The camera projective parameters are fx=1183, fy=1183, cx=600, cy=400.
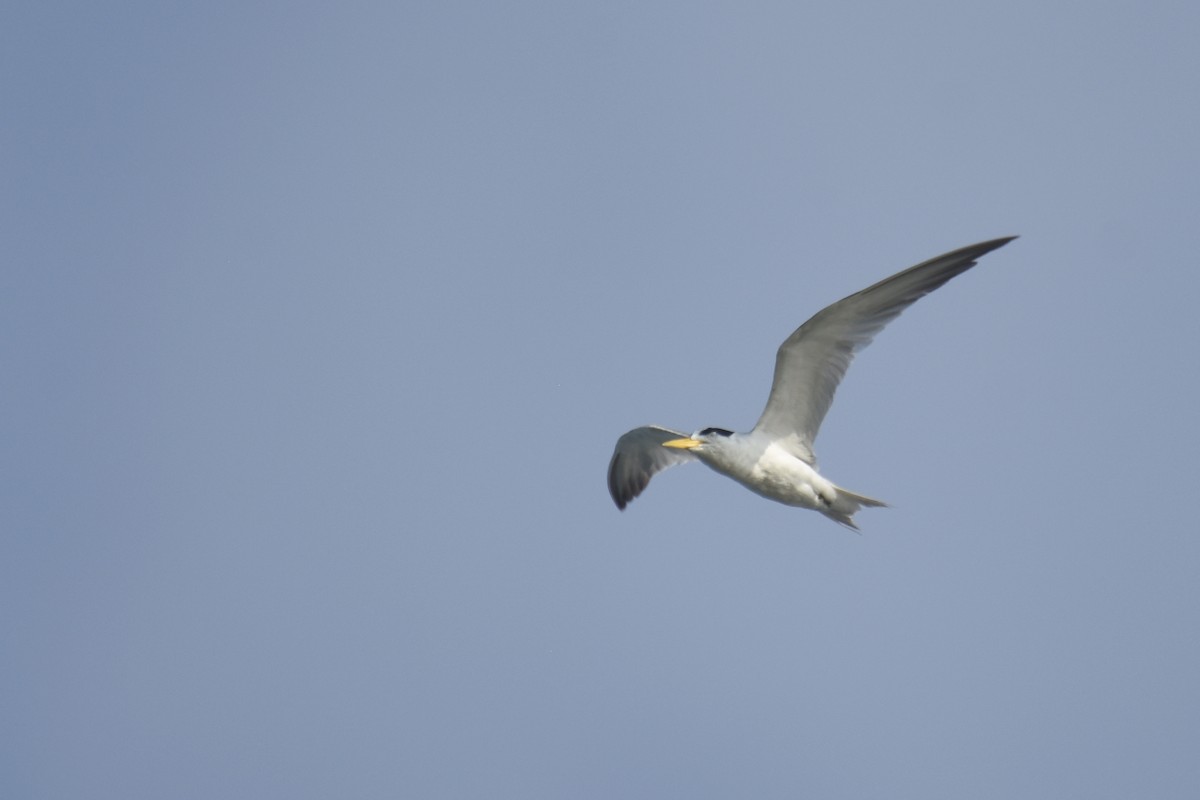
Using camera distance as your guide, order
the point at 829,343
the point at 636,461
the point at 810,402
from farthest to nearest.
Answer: the point at 636,461 < the point at 810,402 < the point at 829,343

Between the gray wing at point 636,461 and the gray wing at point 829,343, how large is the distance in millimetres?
1948

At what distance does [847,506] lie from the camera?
488 inches

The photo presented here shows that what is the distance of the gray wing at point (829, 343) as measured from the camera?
37.9 ft

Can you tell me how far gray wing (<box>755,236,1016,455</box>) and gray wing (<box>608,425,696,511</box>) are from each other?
6.39 ft

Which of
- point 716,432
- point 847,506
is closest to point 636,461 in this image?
point 716,432

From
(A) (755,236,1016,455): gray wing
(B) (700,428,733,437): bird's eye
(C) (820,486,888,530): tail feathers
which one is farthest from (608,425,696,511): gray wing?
(C) (820,486,888,530): tail feathers

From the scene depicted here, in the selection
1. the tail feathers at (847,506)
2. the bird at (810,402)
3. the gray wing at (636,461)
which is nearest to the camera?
the bird at (810,402)

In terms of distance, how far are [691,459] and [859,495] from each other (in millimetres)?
3069

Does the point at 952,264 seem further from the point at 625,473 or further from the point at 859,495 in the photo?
the point at 625,473

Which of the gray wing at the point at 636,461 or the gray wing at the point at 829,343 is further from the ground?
the gray wing at the point at 829,343

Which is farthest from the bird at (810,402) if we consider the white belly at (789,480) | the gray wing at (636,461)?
the gray wing at (636,461)

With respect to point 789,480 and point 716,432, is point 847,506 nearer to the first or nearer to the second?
point 789,480

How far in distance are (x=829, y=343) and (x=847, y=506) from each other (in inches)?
67.8

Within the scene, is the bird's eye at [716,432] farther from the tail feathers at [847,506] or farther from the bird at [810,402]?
the tail feathers at [847,506]
